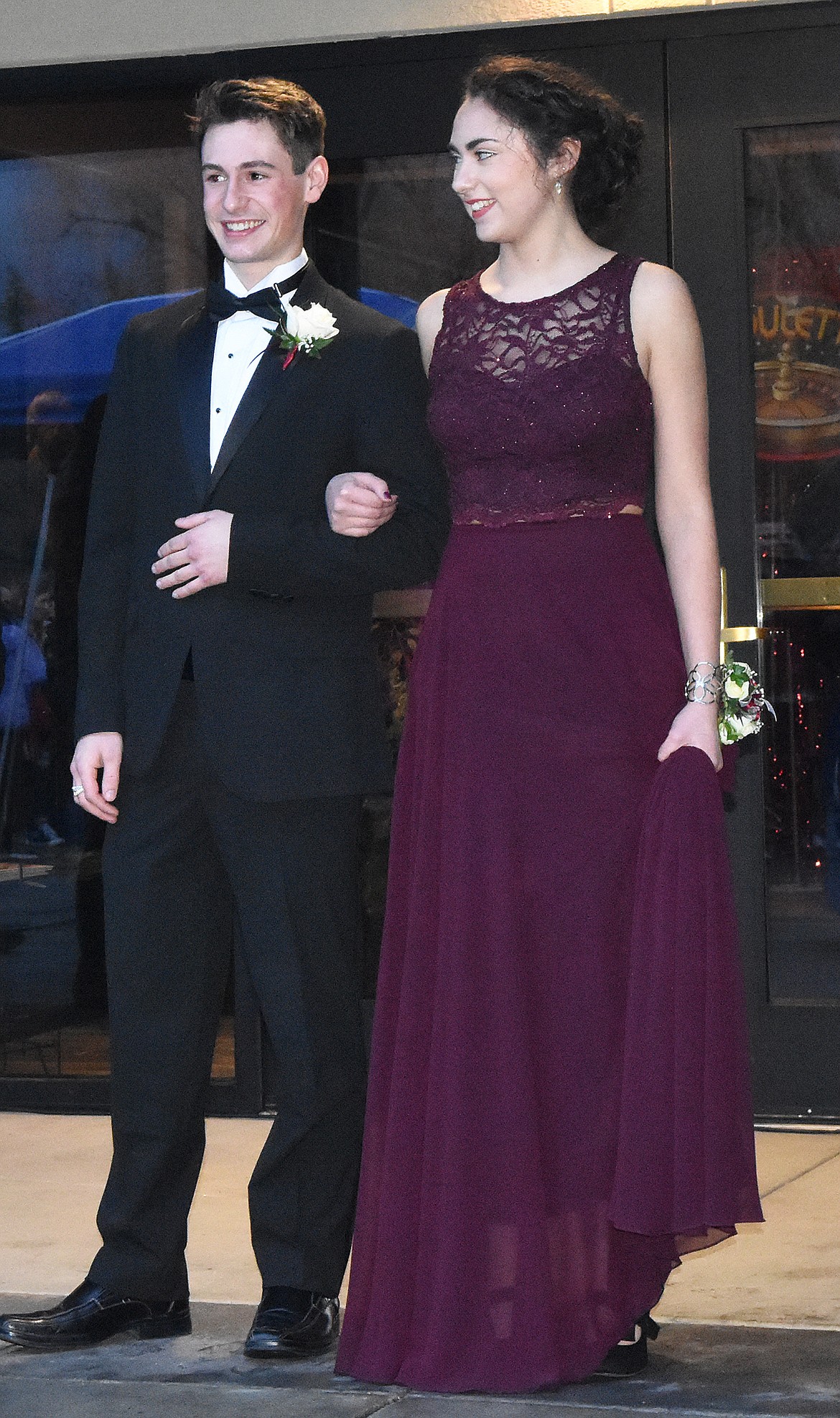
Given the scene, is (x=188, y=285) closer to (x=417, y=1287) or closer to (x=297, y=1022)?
(x=297, y=1022)

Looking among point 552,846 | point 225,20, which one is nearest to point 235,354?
point 552,846

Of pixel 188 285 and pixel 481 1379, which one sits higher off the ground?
pixel 188 285

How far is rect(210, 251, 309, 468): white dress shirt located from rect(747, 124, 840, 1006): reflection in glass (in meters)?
2.03

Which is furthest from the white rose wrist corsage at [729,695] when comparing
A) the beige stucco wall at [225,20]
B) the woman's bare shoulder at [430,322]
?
the beige stucco wall at [225,20]

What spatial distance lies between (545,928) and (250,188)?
4.11 ft

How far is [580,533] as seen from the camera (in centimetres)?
311

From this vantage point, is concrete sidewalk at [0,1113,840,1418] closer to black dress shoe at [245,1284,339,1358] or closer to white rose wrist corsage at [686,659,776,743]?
black dress shoe at [245,1284,339,1358]

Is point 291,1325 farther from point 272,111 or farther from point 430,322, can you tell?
point 272,111

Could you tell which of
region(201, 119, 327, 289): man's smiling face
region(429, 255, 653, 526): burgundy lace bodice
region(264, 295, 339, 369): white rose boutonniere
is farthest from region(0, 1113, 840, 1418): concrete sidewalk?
region(201, 119, 327, 289): man's smiling face

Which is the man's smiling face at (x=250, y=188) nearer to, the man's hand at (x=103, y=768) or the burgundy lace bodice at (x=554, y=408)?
the burgundy lace bodice at (x=554, y=408)

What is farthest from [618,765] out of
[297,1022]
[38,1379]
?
[38,1379]

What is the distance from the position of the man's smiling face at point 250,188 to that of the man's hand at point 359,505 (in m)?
0.42

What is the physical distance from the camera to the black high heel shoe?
302 cm

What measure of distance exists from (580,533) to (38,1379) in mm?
1529
